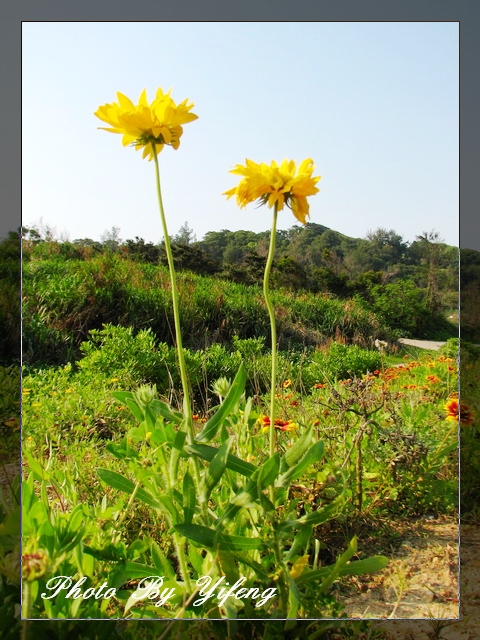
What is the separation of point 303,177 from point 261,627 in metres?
0.99

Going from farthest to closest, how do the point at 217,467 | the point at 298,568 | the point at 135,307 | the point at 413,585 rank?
the point at 135,307
the point at 413,585
the point at 298,568
the point at 217,467

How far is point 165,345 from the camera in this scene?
158 cm

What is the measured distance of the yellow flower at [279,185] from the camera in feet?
4.39

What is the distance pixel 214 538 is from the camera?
128 cm

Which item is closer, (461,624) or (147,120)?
(147,120)

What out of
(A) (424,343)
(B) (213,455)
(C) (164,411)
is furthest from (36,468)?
(A) (424,343)

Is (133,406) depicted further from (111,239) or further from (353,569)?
(353,569)

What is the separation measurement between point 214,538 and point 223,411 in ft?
0.83

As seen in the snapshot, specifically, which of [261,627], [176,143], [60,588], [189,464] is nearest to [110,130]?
[176,143]

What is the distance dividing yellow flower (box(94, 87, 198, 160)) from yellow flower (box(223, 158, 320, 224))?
164 millimetres

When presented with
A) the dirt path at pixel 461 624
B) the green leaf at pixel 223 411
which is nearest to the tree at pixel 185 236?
the green leaf at pixel 223 411

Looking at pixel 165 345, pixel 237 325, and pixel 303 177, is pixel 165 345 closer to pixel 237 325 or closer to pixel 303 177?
pixel 237 325

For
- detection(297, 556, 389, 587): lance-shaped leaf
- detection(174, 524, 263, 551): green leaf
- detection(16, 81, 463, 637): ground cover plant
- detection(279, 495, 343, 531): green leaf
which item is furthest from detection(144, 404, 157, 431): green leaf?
detection(297, 556, 389, 587): lance-shaped leaf

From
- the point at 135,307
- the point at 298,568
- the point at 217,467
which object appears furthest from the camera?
the point at 135,307
